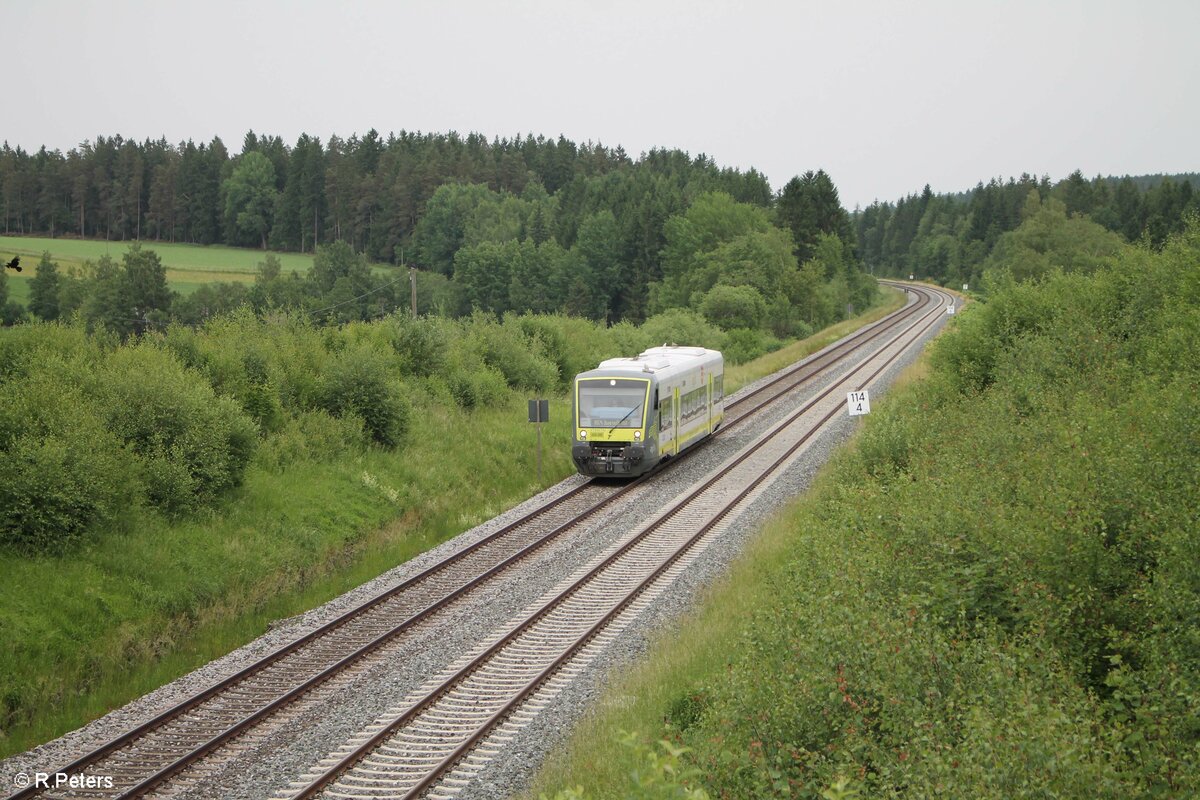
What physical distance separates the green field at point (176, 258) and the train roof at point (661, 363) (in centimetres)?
6506

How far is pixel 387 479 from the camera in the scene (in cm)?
2434

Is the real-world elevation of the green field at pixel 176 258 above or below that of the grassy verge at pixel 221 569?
above

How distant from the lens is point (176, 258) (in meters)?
108

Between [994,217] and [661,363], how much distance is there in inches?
4917

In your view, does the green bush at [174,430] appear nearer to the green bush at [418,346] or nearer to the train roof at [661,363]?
the train roof at [661,363]

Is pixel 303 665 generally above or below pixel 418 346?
below

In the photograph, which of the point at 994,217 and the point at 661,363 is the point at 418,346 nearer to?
the point at 661,363

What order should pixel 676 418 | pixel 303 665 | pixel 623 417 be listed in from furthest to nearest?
pixel 676 418 → pixel 623 417 → pixel 303 665

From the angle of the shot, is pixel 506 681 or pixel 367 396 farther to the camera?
pixel 367 396

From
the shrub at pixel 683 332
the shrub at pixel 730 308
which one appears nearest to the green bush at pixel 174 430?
the shrub at pixel 683 332

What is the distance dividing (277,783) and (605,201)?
111m

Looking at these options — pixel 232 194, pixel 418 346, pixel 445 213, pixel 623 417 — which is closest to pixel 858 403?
pixel 623 417

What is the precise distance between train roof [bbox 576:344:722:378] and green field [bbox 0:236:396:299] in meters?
65.1

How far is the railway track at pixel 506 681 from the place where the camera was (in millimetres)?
10914
